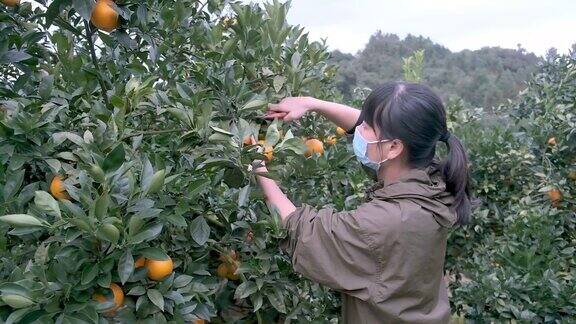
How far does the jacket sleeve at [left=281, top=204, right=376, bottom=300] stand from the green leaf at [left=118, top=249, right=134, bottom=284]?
0.46 m

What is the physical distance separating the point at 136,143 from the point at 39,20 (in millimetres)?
588

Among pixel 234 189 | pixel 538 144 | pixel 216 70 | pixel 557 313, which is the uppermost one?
pixel 216 70

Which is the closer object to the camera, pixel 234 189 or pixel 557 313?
pixel 234 189

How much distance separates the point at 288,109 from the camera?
61.9 inches

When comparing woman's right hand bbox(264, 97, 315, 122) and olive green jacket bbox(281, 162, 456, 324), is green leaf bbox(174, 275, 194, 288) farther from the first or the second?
woman's right hand bbox(264, 97, 315, 122)

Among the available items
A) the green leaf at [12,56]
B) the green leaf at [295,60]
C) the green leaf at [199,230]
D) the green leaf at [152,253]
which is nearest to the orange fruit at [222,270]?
the green leaf at [199,230]

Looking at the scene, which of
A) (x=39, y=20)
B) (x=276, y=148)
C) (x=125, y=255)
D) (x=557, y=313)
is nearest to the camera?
(x=125, y=255)

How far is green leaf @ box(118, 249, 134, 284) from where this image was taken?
1.03 metres

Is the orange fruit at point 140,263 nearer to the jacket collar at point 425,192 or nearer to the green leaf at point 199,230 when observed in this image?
the green leaf at point 199,230

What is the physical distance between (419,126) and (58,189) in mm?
824

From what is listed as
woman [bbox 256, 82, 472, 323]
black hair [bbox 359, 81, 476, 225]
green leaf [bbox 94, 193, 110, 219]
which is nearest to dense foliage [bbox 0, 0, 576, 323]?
green leaf [bbox 94, 193, 110, 219]

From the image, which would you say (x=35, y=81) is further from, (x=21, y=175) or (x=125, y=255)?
(x=125, y=255)

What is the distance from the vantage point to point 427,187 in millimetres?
1438

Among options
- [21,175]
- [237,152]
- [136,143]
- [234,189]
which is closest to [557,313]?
[234,189]
